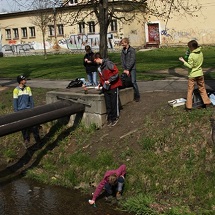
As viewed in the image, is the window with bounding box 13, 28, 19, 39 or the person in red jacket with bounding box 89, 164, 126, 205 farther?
the window with bounding box 13, 28, 19, 39

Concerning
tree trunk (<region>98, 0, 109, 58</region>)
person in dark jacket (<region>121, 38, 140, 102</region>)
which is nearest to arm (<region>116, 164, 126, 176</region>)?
person in dark jacket (<region>121, 38, 140, 102</region>)

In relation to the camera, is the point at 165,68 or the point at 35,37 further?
the point at 35,37

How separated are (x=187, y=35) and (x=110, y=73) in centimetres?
3062

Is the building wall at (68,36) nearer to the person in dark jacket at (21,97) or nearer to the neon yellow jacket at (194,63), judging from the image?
the person in dark jacket at (21,97)

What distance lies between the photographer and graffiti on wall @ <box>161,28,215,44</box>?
3881cm

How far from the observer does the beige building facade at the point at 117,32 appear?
3891cm

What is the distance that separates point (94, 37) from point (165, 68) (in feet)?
81.6

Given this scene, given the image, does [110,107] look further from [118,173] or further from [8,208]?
[8,208]

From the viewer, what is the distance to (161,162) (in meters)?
8.81

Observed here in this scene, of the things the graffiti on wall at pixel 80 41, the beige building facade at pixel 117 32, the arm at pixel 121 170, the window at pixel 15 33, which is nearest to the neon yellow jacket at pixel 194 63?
the arm at pixel 121 170

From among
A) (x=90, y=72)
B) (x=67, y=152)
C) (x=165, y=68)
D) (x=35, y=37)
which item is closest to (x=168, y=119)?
(x=67, y=152)

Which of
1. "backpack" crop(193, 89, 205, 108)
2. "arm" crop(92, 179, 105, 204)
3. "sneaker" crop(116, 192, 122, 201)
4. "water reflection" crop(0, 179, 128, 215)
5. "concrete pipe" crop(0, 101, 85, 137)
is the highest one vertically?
"backpack" crop(193, 89, 205, 108)

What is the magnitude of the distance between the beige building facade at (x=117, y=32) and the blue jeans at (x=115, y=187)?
1019 inches

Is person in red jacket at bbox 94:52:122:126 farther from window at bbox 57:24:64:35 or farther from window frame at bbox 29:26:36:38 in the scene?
window frame at bbox 29:26:36:38
